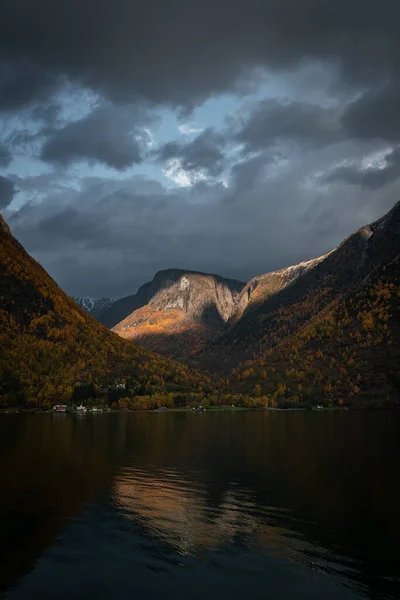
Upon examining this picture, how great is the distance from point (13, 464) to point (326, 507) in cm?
4738

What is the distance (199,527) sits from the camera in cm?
4022

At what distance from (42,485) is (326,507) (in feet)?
108

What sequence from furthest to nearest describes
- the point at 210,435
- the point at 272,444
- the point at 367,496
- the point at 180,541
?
the point at 210,435 → the point at 272,444 → the point at 367,496 → the point at 180,541

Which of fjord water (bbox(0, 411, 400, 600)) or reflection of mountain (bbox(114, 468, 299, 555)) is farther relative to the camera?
reflection of mountain (bbox(114, 468, 299, 555))

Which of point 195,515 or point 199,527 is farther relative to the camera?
point 195,515

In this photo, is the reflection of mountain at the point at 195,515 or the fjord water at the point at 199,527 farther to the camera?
the reflection of mountain at the point at 195,515

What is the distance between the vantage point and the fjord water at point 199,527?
29062 millimetres

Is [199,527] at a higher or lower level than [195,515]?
higher

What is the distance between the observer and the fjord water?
1144 inches

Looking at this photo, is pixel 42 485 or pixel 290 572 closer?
pixel 290 572

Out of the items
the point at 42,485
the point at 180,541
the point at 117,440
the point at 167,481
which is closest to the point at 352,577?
the point at 180,541

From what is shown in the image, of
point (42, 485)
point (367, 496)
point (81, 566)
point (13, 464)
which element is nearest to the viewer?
point (81, 566)

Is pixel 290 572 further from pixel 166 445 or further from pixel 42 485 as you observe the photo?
pixel 166 445

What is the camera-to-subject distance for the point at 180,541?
3662 cm
